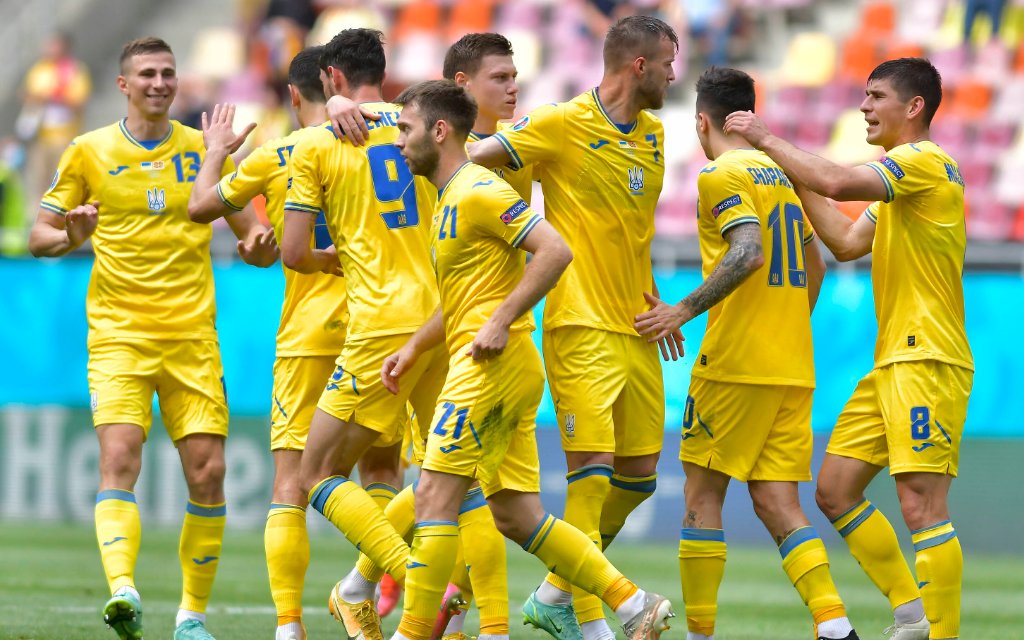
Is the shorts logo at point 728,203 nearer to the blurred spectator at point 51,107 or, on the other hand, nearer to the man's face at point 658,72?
the man's face at point 658,72

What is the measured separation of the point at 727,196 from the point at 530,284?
53.2 inches

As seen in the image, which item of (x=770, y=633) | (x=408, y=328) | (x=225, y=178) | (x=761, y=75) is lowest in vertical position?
(x=770, y=633)

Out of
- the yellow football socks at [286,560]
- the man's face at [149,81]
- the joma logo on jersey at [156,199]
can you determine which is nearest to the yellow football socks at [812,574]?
the yellow football socks at [286,560]

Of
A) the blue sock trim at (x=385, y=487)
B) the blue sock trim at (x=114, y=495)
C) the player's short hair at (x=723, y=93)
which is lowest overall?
the blue sock trim at (x=385, y=487)

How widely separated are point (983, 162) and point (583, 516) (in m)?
11.4

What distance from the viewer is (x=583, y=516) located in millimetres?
7000

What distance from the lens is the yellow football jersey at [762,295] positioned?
23.2 feet

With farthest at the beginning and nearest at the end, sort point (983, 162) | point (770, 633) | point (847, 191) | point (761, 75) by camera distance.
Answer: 1. point (761, 75)
2. point (983, 162)
3. point (770, 633)
4. point (847, 191)

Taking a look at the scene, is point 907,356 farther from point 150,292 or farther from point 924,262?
point 150,292

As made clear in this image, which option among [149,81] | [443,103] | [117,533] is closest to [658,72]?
[443,103]

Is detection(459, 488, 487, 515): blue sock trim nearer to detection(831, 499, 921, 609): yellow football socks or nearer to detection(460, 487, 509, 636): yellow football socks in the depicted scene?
detection(460, 487, 509, 636): yellow football socks

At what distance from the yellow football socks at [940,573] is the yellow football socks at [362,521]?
7.74 feet

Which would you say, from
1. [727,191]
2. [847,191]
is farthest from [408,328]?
[847,191]

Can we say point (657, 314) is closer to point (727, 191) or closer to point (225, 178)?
point (727, 191)
